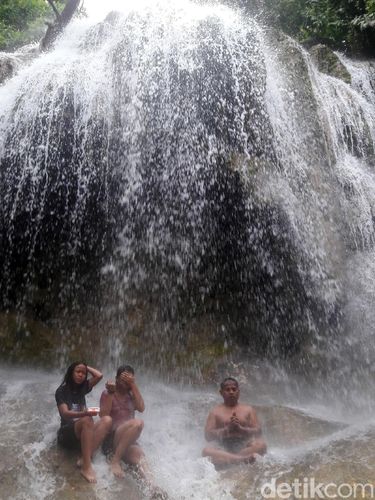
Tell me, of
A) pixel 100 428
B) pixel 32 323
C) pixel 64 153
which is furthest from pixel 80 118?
pixel 100 428

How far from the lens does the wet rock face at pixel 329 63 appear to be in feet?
33.4

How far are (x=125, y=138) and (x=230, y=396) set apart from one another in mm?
4299

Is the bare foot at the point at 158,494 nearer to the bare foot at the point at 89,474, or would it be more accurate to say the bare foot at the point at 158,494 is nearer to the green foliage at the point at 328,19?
the bare foot at the point at 89,474

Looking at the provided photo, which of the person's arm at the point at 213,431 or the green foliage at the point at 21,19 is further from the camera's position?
the green foliage at the point at 21,19

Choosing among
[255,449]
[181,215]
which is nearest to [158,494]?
[255,449]

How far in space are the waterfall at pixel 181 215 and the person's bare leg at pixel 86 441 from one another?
2394mm

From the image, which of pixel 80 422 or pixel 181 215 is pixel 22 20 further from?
pixel 80 422

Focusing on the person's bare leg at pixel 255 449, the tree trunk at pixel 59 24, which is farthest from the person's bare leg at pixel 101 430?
the tree trunk at pixel 59 24

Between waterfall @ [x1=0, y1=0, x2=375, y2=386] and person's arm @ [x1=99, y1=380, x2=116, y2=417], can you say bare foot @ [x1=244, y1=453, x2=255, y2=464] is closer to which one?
person's arm @ [x1=99, y1=380, x2=116, y2=417]

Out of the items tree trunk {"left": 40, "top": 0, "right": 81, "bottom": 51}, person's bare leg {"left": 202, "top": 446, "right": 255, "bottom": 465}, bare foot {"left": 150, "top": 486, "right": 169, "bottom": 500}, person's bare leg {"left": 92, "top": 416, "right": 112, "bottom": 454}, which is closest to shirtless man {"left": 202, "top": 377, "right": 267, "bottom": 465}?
person's bare leg {"left": 202, "top": 446, "right": 255, "bottom": 465}

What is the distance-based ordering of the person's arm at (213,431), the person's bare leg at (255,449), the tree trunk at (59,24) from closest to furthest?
the person's bare leg at (255,449) → the person's arm at (213,431) → the tree trunk at (59,24)

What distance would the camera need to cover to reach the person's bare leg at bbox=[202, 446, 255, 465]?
14.2ft

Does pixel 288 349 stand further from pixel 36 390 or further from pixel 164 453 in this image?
pixel 36 390

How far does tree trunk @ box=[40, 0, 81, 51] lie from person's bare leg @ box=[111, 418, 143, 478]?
10.7 meters
